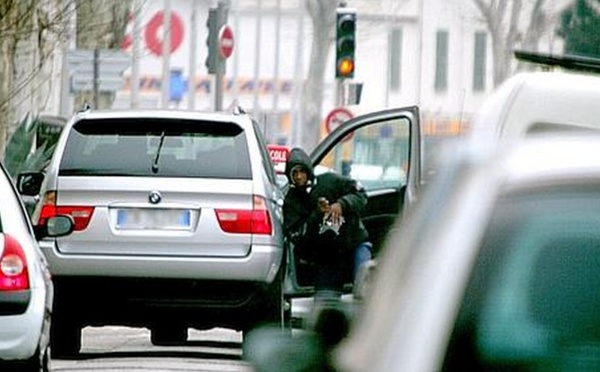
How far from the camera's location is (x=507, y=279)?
377 centimetres

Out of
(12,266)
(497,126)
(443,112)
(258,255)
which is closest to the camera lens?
(497,126)

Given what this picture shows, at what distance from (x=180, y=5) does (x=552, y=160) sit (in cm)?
4526

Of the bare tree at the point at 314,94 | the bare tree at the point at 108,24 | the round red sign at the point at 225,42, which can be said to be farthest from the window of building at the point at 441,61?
the bare tree at the point at 314,94

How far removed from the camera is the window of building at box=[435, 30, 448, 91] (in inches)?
1179

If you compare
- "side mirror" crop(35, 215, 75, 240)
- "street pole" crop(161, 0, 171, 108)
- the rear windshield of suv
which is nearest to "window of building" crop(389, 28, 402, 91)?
"street pole" crop(161, 0, 171, 108)

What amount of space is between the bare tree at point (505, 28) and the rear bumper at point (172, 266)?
709cm

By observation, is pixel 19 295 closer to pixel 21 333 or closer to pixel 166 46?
pixel 21 333

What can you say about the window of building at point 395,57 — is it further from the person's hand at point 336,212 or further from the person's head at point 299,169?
the person's hand at point 336,212

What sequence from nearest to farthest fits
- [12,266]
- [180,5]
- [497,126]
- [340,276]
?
[497,126], [12,266], [340,276], [180,5]

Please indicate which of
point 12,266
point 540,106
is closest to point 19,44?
point 12,266

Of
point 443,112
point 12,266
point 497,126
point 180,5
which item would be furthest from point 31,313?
point 180,5

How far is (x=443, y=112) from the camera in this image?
2891 centimetres

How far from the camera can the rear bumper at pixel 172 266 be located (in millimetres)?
14875

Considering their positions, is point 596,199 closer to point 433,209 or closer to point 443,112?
point 433,209
